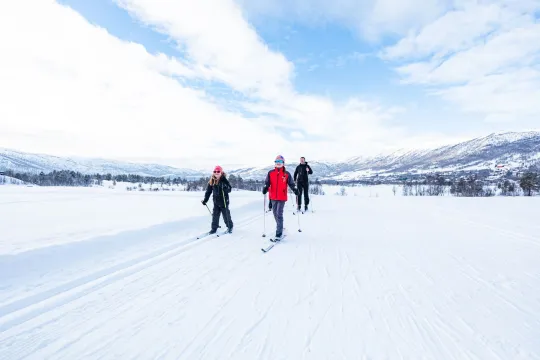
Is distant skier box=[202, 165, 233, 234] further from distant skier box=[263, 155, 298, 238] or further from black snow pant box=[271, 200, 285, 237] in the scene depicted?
black snow pant box=[271, 200, 285, 237]

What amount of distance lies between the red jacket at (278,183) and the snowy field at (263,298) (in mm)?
1335

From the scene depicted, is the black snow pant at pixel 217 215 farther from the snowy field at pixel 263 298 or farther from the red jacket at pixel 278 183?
the red jacket at pixel 278 183

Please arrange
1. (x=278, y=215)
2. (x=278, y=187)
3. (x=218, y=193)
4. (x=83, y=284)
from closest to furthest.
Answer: (x=83, y=284)
(x=278, y=215)
(x=278, y=187)
(x=218, y=193)

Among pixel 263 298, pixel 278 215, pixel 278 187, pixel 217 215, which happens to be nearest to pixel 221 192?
pixel 217 215

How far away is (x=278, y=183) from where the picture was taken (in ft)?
25.9

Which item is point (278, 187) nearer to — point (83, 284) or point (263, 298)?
point (263, 298)

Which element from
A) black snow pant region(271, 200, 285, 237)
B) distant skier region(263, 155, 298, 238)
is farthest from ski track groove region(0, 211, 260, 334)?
distant skier region(263, 155, 298, 238)

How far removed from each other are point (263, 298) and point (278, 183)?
431cm

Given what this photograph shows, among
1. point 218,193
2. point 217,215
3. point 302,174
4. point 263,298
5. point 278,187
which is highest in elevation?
point 302,174

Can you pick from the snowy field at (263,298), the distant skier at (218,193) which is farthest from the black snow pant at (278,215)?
the distant skier at (218,193)

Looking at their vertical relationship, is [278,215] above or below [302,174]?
below

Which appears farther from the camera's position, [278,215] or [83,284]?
[278,215]

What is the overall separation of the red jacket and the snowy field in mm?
1335

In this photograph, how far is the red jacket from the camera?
309 inches
